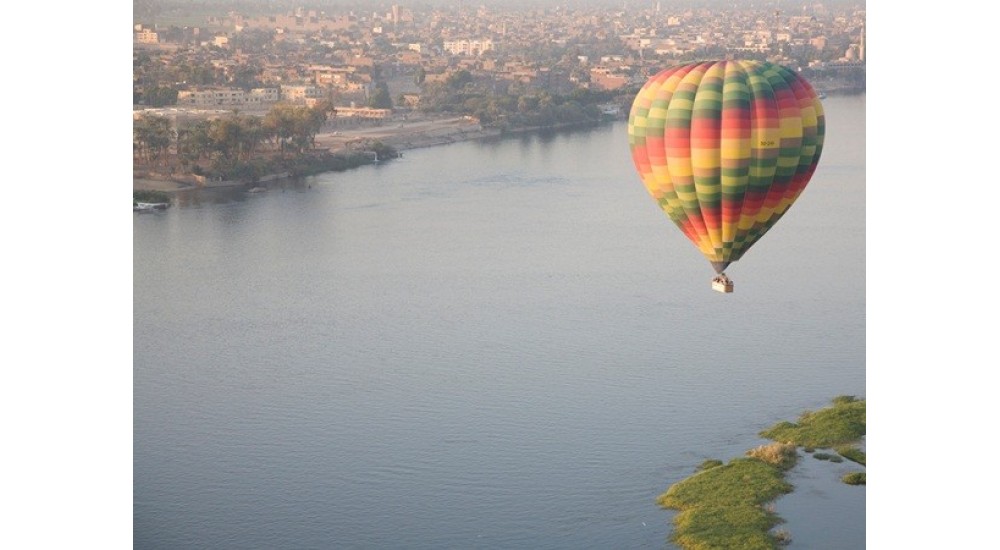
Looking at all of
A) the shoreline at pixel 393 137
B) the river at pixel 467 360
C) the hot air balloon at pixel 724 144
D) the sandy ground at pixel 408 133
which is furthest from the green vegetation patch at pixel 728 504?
the sandy ground at pixel 408 133

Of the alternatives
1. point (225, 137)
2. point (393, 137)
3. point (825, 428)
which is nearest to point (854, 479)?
point (825, 428)

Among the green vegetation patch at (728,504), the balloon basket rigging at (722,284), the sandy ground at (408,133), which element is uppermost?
the sandy ground at (408,133)

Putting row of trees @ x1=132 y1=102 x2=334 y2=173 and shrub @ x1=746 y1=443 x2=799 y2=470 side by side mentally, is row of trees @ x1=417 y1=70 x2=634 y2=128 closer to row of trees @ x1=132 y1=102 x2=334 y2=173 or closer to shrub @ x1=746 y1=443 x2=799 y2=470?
row of trees @ x1=132 y1=102 x2=334 y2=173

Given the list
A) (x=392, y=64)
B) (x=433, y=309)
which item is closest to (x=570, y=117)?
(x=392, y=64)

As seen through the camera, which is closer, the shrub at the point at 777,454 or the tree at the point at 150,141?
the shrub at the point at 777,454

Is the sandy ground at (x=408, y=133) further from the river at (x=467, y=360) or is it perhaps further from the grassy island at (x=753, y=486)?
the grassy island at (x=753, y=486)

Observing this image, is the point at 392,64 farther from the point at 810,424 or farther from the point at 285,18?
the point at 810,424

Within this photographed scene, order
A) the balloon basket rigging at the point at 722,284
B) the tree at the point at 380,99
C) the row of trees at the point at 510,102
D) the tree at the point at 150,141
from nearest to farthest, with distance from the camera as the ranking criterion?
the balloon basket rigging at the point at 722,284 < the tree at the point at 150,141 < the row of trees at the point at 510,102 < the tree at the point at 380,99
